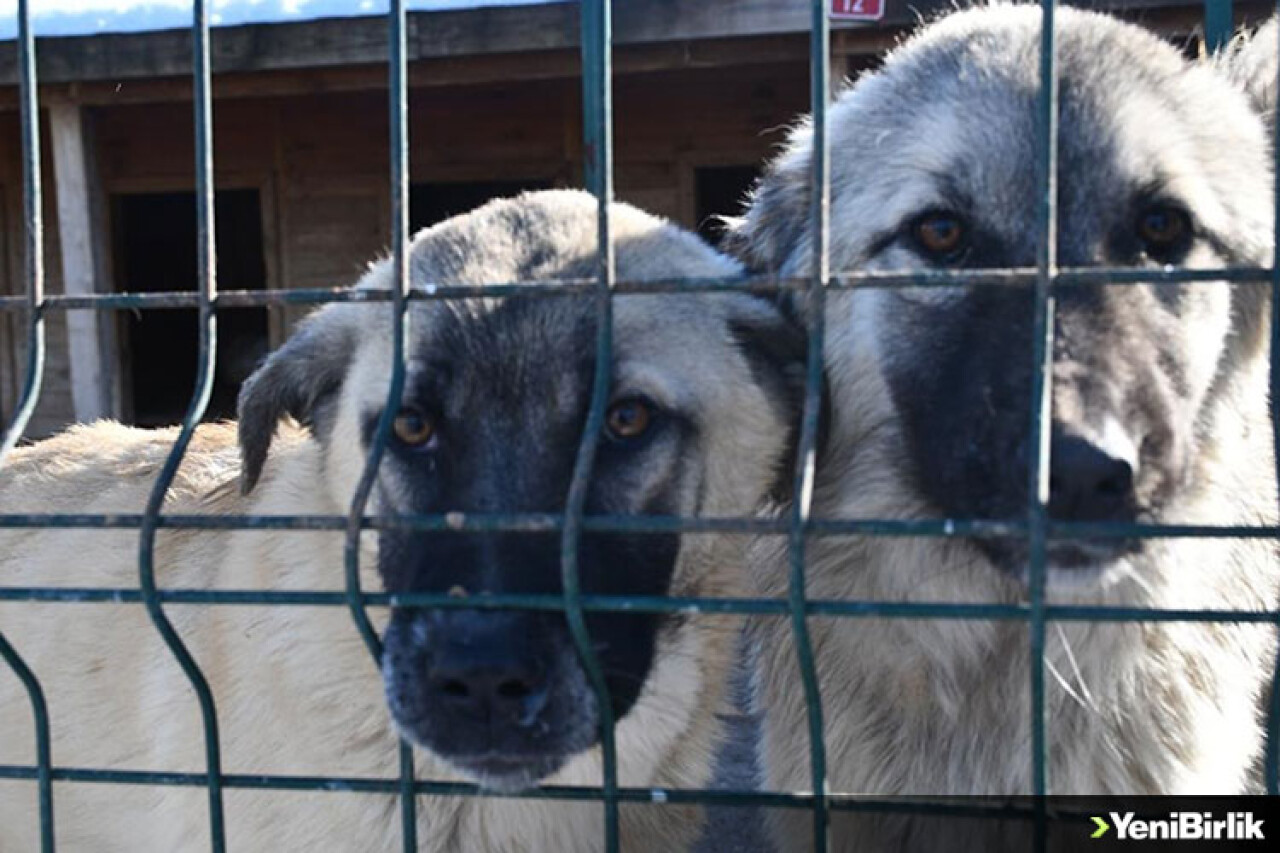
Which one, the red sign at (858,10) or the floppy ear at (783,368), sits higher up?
the red sign at (858,10)

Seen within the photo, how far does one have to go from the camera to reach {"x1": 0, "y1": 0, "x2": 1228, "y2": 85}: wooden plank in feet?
25.6

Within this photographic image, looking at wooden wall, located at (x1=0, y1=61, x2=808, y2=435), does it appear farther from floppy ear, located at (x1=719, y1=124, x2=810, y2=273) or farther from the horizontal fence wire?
the horizontal fence wire

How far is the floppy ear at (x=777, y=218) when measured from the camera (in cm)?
310

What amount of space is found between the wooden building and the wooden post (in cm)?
2

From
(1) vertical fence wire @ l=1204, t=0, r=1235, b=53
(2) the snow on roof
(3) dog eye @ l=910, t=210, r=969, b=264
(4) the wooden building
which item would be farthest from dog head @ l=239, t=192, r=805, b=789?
(2) the snow on roof

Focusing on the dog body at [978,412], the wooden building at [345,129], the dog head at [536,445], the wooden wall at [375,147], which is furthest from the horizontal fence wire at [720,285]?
the wooden wall at [375,147]

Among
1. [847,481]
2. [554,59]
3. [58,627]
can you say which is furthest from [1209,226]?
Answer: [554,59]

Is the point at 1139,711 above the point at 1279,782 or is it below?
below

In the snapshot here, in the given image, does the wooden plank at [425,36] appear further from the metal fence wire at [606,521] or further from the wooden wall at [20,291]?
the metal fence wire at [606,521]

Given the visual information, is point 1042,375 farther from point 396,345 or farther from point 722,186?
point 722,186

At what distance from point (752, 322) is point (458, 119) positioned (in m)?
8.76

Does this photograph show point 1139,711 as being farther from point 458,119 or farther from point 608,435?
point 458,119

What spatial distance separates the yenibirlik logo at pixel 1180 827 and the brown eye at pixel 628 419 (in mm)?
1185

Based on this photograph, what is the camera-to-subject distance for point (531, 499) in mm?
2291
